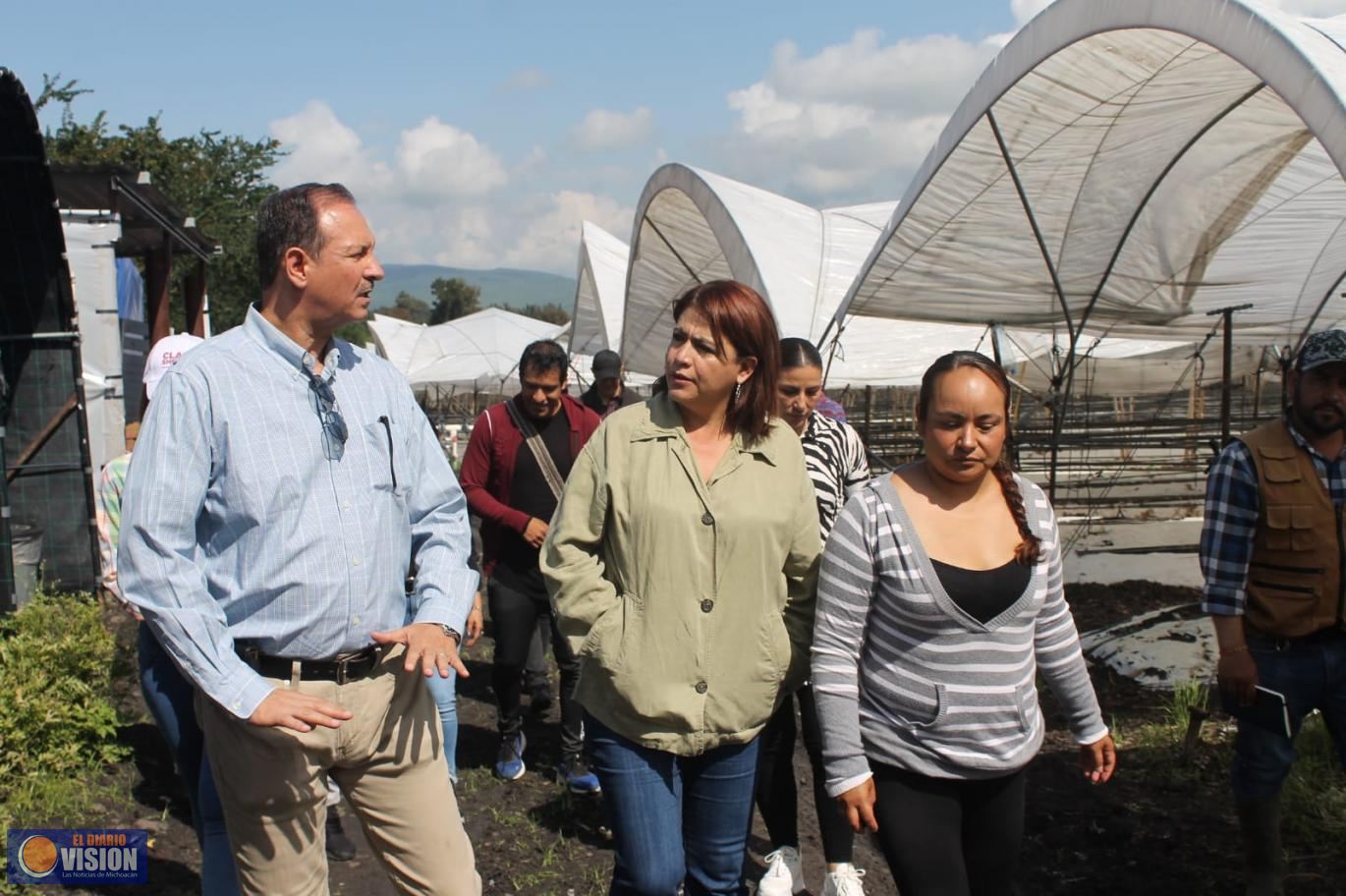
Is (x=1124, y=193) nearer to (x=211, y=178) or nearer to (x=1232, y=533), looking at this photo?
(x=1232, y=533)

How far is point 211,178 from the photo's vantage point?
22312mm

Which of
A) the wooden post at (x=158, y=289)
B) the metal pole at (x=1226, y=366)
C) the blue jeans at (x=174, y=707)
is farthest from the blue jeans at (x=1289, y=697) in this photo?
the wooden post at (x=158, y=289)

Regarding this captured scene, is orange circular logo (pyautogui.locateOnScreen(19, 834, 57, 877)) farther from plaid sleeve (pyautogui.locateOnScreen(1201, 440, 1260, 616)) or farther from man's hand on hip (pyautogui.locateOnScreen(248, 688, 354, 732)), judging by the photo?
plaid sleeve (pyautogui.locateOnScreen(1201, 440, 1260, 616))

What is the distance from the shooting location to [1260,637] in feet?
11.0

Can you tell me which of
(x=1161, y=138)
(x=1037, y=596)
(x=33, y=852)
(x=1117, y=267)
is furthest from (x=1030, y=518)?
(x=1117, y=267)

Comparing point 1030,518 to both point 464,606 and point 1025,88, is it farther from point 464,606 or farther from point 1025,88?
point 1025,88

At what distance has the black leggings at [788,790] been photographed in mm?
3324

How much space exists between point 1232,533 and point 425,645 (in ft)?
8.03

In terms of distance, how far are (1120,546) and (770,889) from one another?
765cm

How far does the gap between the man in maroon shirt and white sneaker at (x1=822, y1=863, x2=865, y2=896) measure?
1.64 meters

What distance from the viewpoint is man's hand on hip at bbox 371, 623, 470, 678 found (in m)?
2.31

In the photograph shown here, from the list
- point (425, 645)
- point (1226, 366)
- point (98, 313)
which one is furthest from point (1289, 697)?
point (98, 313)

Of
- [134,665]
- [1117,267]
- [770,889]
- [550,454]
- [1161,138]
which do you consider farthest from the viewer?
[1117,267]

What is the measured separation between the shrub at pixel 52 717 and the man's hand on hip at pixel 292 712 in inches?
91.0
